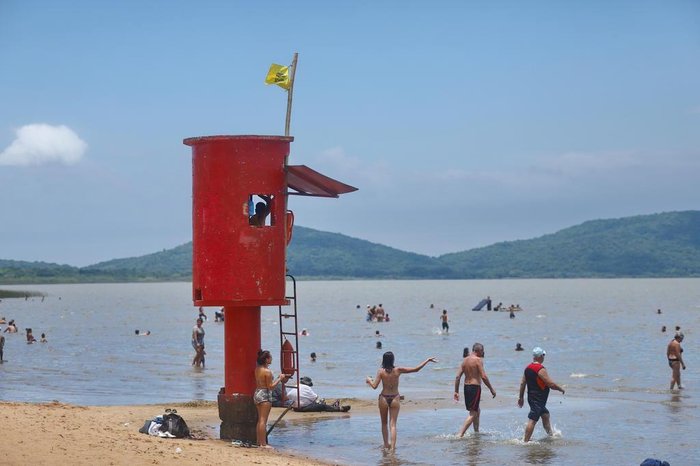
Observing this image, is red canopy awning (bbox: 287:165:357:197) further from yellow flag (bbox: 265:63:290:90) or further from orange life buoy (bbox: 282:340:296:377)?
orange life buoy (bbox: 282:340:296:377)

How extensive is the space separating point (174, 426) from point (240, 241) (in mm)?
3149

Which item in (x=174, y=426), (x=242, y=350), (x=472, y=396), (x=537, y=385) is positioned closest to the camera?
(x=174, y=426)

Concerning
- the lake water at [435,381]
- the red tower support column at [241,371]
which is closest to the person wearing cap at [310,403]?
the lake water at [435,381]

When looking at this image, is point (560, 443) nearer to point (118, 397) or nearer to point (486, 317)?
point (118, 397)

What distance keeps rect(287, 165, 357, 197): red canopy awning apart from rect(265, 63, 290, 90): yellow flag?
1.61m

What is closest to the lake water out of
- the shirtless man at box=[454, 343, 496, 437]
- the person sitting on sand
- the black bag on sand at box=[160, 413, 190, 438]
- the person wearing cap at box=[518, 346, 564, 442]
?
the shirtless man at box=[454, 343, 496, 437]

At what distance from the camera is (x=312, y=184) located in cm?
1734

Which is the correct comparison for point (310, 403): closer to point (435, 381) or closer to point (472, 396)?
point (472, 396)

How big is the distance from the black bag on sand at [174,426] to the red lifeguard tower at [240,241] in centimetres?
67

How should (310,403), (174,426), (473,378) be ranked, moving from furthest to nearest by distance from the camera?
(310,403) < (473,378) < (174,426)

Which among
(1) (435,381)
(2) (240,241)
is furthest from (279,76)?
(1) (435,381)

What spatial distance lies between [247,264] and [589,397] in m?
14.2

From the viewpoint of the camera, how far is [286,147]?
56.5 ft

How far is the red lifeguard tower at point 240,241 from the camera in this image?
1666cm
